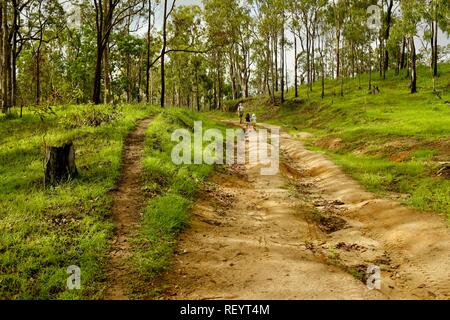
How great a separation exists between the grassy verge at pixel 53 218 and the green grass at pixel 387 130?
8.40 metres

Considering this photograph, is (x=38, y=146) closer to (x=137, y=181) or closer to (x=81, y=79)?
(x=137, y=181)

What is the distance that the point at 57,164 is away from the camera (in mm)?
10945

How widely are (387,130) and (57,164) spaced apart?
59.9 feet

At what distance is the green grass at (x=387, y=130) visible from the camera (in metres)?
13.8

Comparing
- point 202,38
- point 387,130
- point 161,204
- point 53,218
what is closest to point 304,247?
point 161,204

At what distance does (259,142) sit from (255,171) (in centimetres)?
816

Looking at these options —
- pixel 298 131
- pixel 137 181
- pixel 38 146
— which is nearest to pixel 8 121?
pixel 38 146

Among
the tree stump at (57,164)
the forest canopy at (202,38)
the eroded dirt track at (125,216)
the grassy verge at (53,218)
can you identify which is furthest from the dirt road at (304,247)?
the forest canopy at (202,38)

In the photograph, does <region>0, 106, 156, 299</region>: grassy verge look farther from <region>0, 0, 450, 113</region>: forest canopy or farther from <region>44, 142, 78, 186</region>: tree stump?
<region>0, 0, 450, 113</region>: forest canopy

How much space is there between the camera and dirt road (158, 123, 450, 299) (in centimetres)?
693

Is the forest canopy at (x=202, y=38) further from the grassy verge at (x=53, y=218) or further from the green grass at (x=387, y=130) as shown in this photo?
the grassy verge at (x=53, y=218)

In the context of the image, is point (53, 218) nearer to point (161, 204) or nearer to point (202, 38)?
point (161, 204)

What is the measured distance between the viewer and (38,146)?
14961 millimetres
